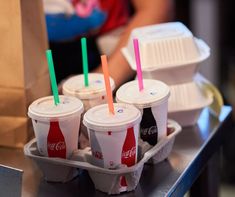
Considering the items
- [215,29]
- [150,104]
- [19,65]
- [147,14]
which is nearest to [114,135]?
[150,104]

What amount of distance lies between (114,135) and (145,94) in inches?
5.3

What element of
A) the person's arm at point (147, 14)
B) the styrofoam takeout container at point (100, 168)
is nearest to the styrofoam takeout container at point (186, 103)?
the styrofoam takeout container at point (100, 168)

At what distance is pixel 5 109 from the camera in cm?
109

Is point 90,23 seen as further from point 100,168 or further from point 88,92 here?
point 100,168

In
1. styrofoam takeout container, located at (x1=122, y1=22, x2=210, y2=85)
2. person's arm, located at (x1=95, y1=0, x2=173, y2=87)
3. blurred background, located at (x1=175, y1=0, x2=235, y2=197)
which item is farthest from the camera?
blurred background, located at (x1=175, y1=0, x2=235, y2=197)

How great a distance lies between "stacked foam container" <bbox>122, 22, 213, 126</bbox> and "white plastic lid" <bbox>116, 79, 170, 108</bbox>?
98 mm

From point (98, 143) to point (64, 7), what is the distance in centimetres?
76

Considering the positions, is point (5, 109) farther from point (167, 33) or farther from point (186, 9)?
point (186, 9)

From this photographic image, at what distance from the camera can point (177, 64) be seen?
1113 mm

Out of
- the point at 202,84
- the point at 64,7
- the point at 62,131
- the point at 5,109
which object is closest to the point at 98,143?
the point at 62,131

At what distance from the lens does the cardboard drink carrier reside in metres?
1.05

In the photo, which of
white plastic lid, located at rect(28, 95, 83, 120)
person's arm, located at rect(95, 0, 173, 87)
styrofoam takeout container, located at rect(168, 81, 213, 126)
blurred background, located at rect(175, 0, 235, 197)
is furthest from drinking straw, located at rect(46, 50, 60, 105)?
blurred background, located at rect(175, 0, 235, 197)

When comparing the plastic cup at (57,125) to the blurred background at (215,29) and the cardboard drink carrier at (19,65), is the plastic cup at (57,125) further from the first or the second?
the blurred background at (215,29)

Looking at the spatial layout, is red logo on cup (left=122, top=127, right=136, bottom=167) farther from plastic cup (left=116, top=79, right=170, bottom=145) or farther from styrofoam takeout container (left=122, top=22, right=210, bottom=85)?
styrofoam takeout container (left=122, top=22, right=210, bottom=85)
